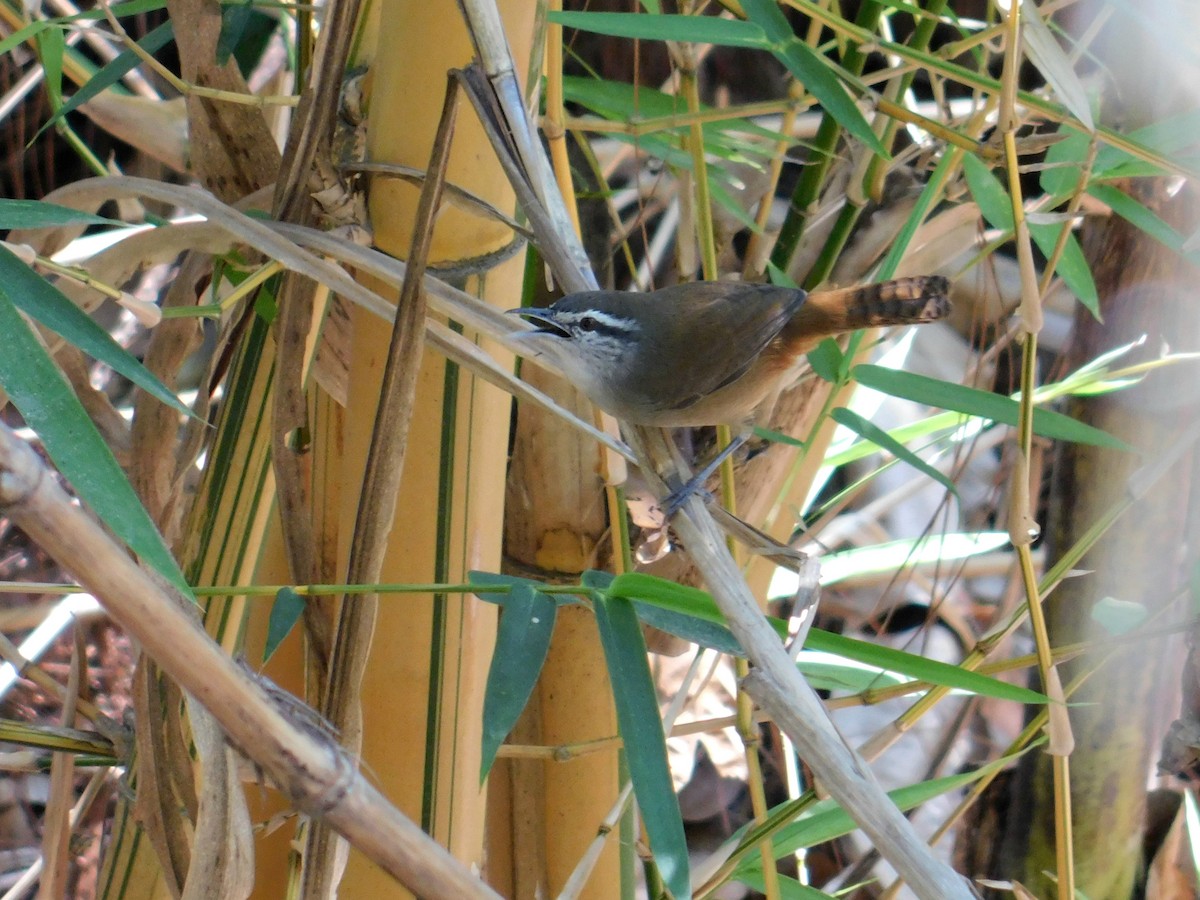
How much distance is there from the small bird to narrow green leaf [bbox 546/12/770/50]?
0.37 metres

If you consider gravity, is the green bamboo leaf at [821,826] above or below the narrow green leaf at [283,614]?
below

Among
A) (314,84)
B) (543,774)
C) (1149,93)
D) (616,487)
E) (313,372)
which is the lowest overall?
(543,774)

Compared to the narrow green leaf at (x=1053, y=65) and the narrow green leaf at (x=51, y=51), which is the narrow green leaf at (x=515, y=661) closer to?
the narrow green leaf at (x=1053, y=65)

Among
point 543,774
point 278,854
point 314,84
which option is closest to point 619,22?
point 314,84

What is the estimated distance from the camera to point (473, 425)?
119cm

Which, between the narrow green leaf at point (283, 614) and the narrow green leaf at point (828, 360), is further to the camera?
the narrow green leaf at point (828, 360)

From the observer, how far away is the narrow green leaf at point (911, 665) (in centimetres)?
99

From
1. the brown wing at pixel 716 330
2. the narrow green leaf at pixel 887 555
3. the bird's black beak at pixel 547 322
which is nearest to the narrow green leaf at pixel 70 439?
the bird's black beak at pixel 547 322

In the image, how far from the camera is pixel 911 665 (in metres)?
1.00

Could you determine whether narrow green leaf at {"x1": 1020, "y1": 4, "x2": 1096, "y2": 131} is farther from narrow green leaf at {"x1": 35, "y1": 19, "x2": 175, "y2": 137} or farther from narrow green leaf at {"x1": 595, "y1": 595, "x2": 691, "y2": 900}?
narrow green leaf at {"x1": 35, "y1": 19, "x2": 175, "y2": 137}

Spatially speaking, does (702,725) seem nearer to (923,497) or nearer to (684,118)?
(684,118)

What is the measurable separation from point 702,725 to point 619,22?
2.87ft

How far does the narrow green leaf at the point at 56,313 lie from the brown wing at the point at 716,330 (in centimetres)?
95

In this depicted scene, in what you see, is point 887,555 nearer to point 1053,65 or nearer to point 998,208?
point 998,208
